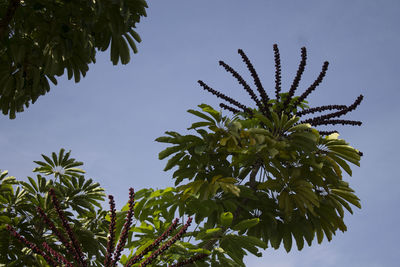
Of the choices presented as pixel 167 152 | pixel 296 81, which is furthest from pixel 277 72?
pixel 167 152

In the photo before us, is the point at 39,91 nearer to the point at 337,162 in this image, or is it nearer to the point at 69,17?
the point at 69,17

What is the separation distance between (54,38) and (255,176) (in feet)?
10.8

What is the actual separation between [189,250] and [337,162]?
8.17 feet

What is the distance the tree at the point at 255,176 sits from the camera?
529 centimetres

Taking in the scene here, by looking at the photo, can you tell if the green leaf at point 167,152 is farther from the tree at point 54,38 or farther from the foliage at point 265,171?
the tree at point 54,38

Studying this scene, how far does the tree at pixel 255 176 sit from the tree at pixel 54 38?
1.57 m

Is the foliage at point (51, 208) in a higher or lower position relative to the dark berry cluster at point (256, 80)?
lower

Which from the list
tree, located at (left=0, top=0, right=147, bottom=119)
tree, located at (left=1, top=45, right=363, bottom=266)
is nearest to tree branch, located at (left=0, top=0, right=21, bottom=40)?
tree, located at (left=0, top=0, right=147, bottom=119)

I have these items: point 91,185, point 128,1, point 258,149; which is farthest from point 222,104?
point 91,185

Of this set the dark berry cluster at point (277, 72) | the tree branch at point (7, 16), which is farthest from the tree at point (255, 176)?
the tree branch at point (7, 16)

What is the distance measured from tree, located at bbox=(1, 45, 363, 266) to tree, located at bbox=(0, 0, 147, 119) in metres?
1.57

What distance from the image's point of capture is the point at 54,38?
19.2 ft

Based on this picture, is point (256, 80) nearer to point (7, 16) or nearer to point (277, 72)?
point (277, 72)

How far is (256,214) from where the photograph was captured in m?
6.13
